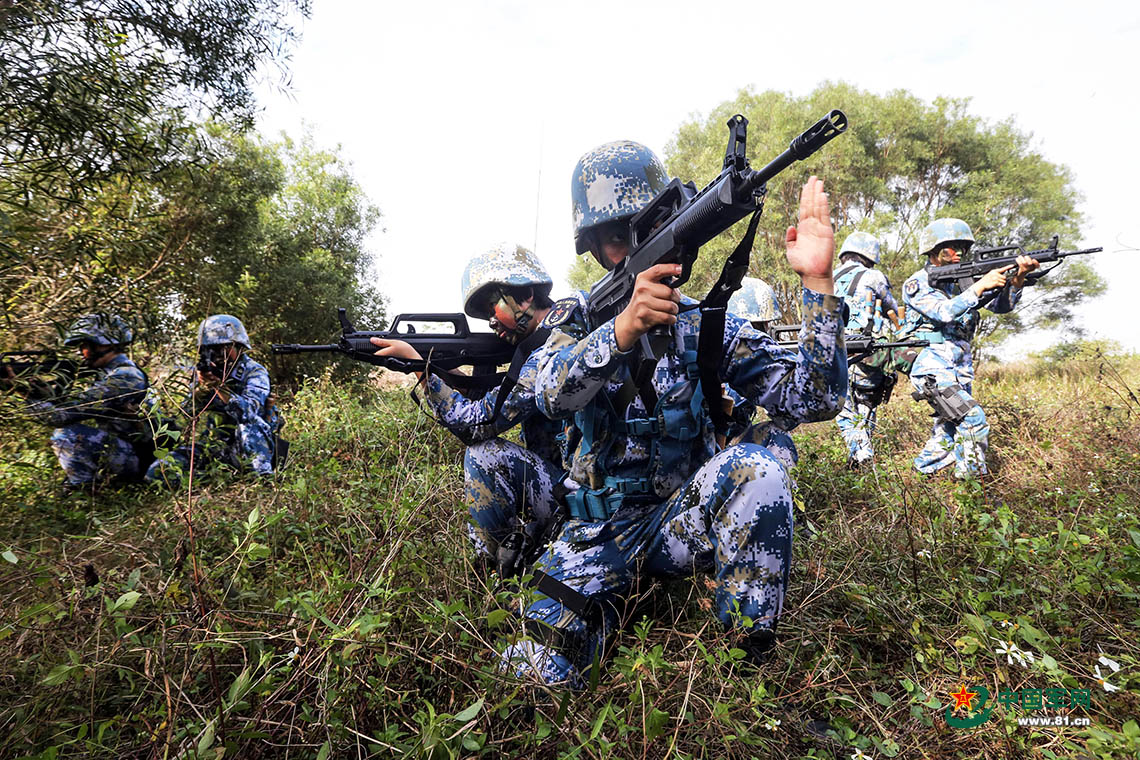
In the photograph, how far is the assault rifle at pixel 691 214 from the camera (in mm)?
1710

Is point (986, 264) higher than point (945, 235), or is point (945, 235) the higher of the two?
point (945, 235)

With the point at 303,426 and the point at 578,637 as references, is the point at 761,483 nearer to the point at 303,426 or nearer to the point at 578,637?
the point at 578,637

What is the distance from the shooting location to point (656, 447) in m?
2.55

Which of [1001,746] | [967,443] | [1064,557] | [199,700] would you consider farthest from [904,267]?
[199,700]

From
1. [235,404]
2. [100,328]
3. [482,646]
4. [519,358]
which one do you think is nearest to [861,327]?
[519,358]

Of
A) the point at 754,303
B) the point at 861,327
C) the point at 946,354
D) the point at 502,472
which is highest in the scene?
the point at 754,303

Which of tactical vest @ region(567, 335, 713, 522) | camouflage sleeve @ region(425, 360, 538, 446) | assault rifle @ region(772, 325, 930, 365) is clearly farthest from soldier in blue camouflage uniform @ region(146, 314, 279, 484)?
assault rifle @ region(772, 325, 930, 365)

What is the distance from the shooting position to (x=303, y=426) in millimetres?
6184

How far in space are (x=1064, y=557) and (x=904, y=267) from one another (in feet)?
57.5

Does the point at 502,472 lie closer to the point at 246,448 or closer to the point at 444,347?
the point at 444,347

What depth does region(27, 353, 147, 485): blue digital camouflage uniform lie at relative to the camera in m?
4.27

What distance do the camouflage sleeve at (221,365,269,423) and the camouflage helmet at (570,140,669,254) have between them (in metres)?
3.89

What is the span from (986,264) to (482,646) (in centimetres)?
661

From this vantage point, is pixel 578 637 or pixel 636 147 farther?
pixel 636 147
